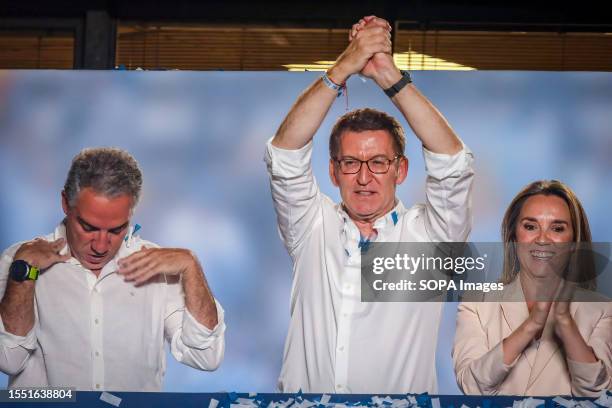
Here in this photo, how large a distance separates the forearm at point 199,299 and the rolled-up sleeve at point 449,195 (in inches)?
38.8

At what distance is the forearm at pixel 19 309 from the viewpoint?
164 inches

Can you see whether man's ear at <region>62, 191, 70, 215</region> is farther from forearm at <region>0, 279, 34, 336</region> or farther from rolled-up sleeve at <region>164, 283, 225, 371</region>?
rolled-up sleeve at <region>164, 283, 225, 371</region>

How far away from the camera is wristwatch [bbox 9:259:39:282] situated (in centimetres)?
421

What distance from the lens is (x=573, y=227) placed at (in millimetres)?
4086

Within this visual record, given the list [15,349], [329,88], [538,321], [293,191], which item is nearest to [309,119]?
[329,88]

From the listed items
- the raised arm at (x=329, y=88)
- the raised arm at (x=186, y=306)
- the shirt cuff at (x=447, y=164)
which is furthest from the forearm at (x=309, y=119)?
the raised arm at (x=186, y=306)

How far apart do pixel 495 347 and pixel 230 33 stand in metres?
2.17

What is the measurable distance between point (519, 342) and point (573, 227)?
0.55 metres

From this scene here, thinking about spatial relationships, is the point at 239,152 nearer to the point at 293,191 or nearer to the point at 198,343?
the point at 293,191

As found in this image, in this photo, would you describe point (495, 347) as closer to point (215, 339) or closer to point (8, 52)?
point (215, 339)

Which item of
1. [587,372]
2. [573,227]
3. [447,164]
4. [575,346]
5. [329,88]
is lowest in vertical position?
[587,372]

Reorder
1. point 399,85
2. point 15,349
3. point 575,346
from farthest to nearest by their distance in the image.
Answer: point 15,349 < point 399,85 < point 575,346

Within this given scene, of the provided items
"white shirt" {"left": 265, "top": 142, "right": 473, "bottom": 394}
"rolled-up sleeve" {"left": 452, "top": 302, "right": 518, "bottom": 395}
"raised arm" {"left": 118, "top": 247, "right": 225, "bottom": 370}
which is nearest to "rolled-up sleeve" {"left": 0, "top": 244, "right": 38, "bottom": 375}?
"raised arm" {"left": 118, "top": 247, "right": 225, "bottom": 370}

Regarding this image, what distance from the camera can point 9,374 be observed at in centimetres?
419
